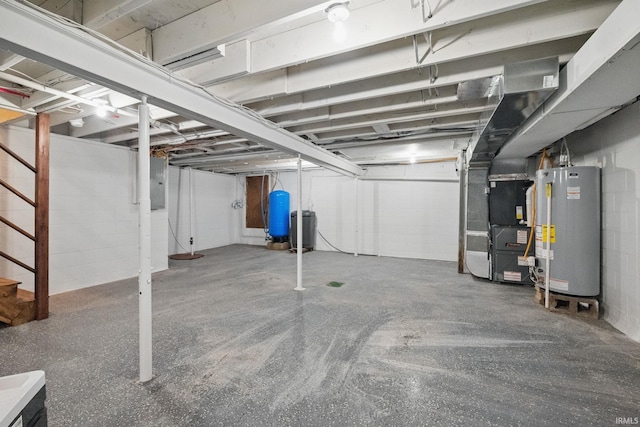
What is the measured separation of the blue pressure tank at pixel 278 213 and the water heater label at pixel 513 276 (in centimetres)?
477

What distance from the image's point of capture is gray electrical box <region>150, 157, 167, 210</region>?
4676mm

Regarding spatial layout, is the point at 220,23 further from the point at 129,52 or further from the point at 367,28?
the point at 367,28

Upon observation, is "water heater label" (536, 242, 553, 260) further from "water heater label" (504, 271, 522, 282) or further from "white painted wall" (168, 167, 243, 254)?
"white painted wall" (168, 167, 243, 254)

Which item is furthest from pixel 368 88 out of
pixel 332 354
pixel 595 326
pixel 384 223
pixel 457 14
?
pixel 384 223

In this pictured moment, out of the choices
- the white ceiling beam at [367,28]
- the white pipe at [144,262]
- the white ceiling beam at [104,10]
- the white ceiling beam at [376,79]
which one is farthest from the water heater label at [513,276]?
the white ceiling beam at [104,10]

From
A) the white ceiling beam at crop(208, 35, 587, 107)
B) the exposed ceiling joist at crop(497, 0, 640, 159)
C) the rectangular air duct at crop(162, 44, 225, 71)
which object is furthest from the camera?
the white ceiling beam at crop(208, 35, 587, 107)

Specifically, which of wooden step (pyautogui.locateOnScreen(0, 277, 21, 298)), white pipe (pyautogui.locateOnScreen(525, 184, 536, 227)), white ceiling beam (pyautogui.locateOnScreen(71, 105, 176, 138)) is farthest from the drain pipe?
white pipe (pyautogui.locateOnScreen(525, 184, 536, 227))

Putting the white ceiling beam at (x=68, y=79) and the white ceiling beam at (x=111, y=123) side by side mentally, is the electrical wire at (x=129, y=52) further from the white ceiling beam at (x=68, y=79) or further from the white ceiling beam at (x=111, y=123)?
the white ceiling beam at (x=111, y=123)

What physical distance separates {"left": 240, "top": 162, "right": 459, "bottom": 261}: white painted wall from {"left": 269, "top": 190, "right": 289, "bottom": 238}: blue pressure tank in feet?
1.64

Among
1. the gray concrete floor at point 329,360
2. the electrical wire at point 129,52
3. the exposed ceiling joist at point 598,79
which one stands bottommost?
the gray concrete floor at point 329,360

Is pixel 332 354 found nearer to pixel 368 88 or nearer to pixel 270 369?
pixel 270 369

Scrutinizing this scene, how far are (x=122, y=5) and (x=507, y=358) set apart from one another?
335 centimetres

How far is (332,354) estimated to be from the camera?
2072mm

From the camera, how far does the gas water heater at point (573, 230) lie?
277 cm
